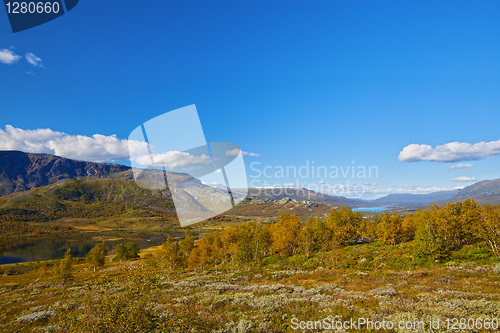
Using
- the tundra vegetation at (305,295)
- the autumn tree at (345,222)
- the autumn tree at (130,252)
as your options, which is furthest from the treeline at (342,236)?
the autumn tree at (130,252)

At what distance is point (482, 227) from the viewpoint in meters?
30.9

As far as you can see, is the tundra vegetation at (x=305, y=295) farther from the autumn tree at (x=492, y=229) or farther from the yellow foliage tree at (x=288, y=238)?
the yellow foliage tree at (x=288, y=238)

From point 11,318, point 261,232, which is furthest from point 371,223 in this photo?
point 11,318

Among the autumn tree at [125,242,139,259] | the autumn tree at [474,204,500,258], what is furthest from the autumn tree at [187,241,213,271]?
the autumn tree at [125,242,139,259]

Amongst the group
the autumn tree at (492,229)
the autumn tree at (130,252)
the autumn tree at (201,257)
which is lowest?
the autumn tree at (130,252)

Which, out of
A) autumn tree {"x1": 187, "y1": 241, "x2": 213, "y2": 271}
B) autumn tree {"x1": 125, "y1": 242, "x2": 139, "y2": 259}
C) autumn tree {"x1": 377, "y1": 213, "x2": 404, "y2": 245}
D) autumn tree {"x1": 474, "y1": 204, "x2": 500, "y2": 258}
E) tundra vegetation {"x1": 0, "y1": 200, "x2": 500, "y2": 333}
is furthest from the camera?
autumn tree {"x1": 125, "y1": 242, "x2": 139, "y2": 259}

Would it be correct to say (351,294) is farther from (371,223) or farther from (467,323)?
(371,223)

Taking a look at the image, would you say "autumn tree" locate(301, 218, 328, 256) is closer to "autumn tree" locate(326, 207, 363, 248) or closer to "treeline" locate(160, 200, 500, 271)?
"treeline" locate(160, 200, 500, 271)

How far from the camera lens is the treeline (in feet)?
105

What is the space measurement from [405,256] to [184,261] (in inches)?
2021

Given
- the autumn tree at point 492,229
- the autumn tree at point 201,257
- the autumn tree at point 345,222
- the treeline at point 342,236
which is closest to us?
the autumn tree at point 492,229

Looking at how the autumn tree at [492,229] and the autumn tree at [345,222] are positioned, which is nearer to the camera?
the autumn tree at [492,229]

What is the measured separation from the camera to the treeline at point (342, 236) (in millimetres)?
31997

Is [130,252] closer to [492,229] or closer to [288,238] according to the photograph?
[288,238]
